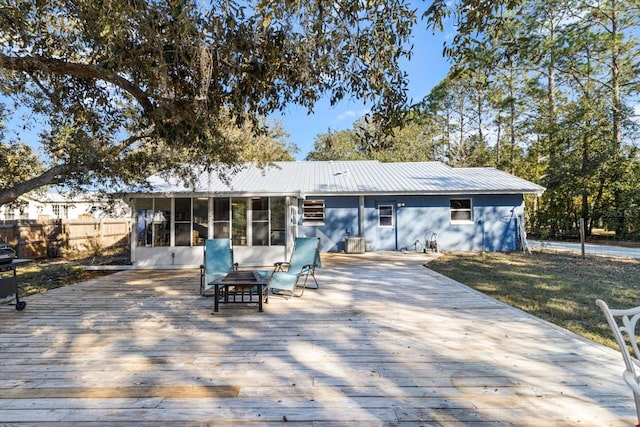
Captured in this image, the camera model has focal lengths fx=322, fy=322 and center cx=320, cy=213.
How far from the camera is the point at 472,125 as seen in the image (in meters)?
25.3

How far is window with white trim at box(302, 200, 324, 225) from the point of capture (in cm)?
1380

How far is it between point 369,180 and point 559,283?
8661 millimetres

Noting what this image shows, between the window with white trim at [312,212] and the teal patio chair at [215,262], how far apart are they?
23.9ft

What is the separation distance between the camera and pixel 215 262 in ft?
21.0

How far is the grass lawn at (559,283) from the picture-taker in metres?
4.83

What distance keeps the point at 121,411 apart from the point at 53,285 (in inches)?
277

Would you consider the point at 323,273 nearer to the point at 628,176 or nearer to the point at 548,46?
the point at 628,176

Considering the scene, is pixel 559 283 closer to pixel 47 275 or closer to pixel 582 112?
pixel 47 275

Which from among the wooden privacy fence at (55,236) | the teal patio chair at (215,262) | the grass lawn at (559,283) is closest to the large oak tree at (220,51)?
the teal patio chair at (215,262)

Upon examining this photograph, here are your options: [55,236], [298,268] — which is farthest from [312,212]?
[55,236]

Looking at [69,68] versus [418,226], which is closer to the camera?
[69,68]

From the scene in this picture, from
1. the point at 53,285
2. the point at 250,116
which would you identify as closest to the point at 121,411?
the point at 250,116

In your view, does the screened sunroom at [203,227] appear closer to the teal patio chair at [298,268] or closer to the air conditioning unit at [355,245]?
the teal patio chair at [298,268]

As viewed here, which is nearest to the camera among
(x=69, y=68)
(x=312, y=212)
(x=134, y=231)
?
(x=69, y=68)
